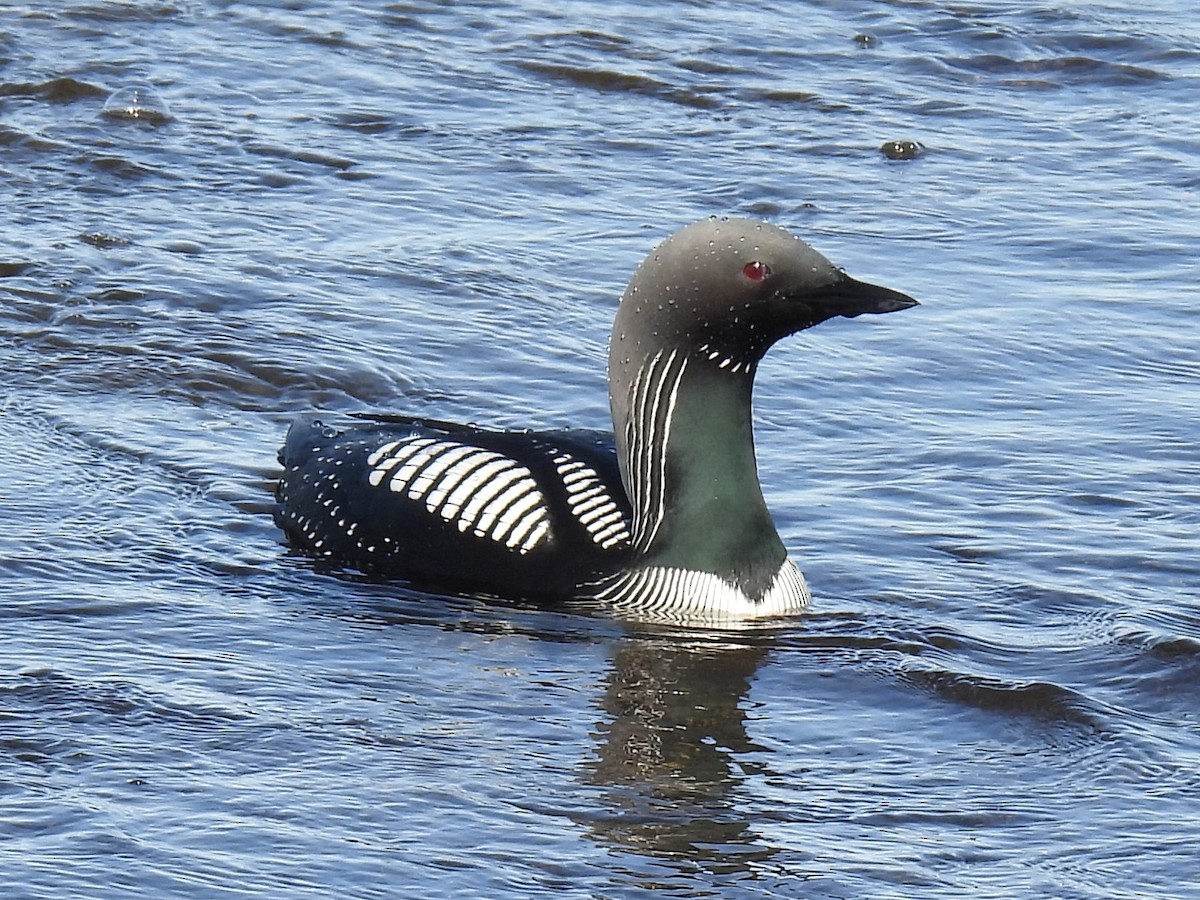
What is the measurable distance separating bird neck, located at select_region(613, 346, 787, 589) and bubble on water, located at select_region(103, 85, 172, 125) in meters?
5.31

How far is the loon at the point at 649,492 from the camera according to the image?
6043 millimetres

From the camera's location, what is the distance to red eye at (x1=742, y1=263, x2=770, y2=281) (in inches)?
233

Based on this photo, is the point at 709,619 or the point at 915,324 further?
the point at 915,324

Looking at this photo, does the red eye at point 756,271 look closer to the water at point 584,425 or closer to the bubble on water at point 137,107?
the water at point 584,425

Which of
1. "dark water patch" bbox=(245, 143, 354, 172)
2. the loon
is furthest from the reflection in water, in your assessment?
"dark water patch" bbox=(245, 143, 354, 172)

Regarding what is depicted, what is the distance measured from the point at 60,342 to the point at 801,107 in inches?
179

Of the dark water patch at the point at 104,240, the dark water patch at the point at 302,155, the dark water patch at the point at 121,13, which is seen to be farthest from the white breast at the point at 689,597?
the dark water patch at the point at 121,13

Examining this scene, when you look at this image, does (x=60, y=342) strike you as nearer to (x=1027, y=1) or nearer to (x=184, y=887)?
(x=184, y=887)

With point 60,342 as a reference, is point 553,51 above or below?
above

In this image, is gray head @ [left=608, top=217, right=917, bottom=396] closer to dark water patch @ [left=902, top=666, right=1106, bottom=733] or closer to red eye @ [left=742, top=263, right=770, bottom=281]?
red eye @ [left=742, top=263, right=770, bottom=281]

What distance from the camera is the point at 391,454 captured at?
652 centimetres

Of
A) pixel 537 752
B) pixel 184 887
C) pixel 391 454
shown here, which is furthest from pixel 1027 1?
pixel 184 887

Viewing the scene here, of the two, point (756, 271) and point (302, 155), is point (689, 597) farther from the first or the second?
point (302, 155)

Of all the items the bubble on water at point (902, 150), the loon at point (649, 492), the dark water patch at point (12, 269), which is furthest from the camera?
the bubble on water at point (902, 150)
